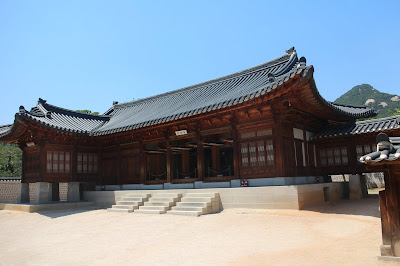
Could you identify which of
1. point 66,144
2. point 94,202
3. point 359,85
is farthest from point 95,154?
point 359,85

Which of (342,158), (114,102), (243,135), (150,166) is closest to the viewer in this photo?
(243,135)

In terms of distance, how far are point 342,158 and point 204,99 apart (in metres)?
7.98

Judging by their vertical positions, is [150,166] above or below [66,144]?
below

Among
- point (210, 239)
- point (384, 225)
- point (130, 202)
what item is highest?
point (384, 225)

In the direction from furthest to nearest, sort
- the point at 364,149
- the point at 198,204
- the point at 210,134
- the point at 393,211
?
the point at 210,134 < the point at 364,149 < the point at 198,204 < the point at 393,211

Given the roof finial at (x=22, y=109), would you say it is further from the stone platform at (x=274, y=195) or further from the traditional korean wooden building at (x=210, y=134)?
the stone platform at (x=274, y=195)

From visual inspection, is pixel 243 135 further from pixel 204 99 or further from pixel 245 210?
pixel 204 99

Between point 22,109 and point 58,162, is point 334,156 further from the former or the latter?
point 22,109

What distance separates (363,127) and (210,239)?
1024 cm

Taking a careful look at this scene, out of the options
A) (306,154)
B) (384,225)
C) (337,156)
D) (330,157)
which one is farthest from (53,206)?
(384,225)

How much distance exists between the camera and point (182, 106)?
18.7m

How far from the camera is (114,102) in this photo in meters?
27.0

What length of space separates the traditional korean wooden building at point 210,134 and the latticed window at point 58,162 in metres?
0.06

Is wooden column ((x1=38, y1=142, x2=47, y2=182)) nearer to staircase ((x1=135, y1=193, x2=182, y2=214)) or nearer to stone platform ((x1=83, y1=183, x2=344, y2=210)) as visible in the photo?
staircase ((x1=135, y1=193, x2=182, y2=214))
